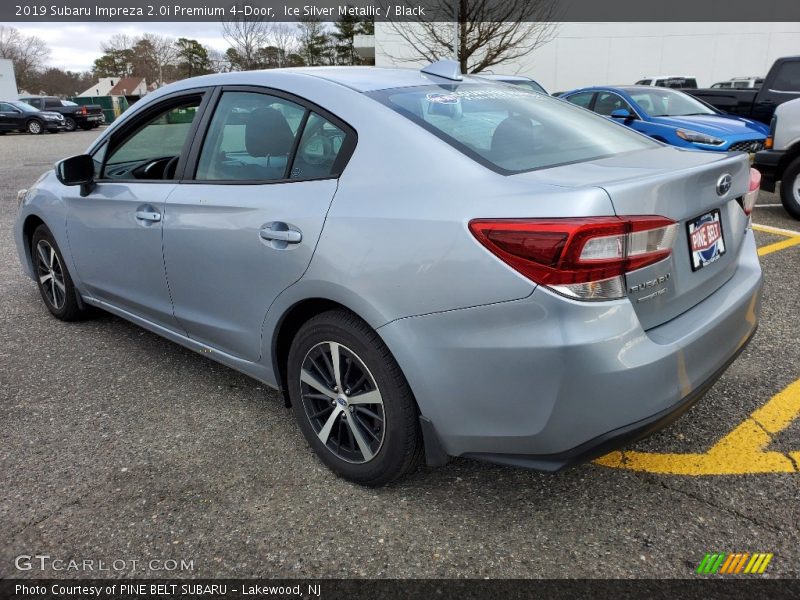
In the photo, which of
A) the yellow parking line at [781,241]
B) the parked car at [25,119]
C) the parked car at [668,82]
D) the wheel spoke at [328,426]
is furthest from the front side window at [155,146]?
the parked car at [25,119]

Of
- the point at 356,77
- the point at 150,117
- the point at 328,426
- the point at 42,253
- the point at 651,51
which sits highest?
the point at 651,51

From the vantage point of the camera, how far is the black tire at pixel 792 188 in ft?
22.9

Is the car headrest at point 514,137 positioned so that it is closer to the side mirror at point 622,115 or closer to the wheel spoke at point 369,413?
the wheel spoke at point 369,413

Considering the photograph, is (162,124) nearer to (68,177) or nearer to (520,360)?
(68,177)

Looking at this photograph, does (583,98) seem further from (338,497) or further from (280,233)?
(338,497)

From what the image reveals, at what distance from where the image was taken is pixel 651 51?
3033cm

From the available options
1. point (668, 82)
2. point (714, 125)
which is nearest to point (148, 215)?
point (714, 125)

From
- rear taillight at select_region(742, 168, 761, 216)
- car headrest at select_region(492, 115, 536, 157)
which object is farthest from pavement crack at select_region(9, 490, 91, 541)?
rear taillight at select_region(742, 168, 761, 216)

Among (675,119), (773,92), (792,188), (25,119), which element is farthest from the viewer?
(25,119)

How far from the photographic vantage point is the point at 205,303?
2945mm

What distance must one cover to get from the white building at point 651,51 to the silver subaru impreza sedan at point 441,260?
28865 mm

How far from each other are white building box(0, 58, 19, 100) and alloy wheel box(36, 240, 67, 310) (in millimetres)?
53095

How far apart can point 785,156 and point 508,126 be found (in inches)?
235

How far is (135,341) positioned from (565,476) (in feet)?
9.46
